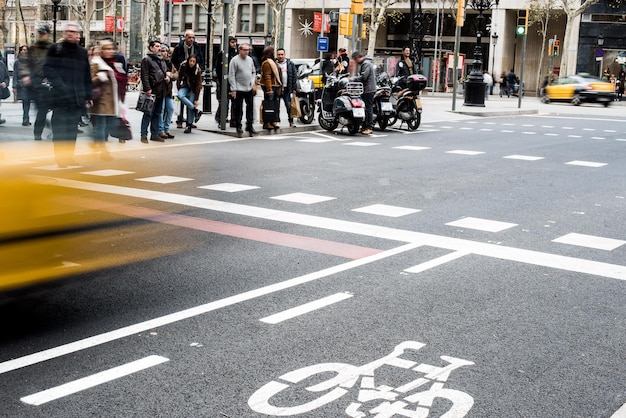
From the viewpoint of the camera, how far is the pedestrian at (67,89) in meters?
7.07

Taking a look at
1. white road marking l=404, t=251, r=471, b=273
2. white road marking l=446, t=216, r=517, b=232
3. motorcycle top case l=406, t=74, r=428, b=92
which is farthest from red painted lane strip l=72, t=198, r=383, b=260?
motorcycle top case l=406, t=74, r=428, b=92

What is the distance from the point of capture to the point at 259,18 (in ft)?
246

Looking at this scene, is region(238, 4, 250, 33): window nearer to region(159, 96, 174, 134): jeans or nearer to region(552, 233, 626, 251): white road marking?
region(159, 96, 174, 134): jeans

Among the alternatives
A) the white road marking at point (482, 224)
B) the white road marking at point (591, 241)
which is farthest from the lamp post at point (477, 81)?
the white road marking at point (591, 241)

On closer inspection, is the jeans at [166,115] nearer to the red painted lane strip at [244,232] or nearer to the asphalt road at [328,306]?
the asphalt road at [328,306]

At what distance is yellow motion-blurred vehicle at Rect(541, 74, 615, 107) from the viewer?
45344 mm

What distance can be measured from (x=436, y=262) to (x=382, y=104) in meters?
14.7

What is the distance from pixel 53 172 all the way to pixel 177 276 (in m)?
1.27

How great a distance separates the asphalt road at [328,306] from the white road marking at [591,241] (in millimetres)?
43

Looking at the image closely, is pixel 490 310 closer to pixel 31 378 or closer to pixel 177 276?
pixel 177 276

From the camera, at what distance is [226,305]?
20.1 feet

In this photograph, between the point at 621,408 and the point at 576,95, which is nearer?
the point at 621,408

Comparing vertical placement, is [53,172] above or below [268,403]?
above

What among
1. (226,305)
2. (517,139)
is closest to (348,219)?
(226,305)
